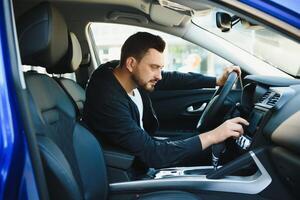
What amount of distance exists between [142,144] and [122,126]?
12cm

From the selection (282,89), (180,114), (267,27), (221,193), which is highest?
(267,27)

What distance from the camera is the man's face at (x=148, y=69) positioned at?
7.55 ft

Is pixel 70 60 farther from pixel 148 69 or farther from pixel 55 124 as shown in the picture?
pixel 55 124

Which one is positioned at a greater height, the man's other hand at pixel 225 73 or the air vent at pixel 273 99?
the air vent at pixel 273 99

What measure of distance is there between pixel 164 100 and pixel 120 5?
2.47 feet

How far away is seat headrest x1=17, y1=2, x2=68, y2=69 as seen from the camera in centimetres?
165

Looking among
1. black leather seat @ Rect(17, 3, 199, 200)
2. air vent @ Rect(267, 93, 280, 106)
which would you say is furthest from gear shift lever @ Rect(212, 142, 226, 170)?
black leather seat @ Rect(17, 3, 199, 200)

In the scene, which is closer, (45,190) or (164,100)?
(45,190)

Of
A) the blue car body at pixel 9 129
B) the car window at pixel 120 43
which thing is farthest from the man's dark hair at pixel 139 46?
the blue car body at pixel 9 129

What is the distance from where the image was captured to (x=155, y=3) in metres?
2.59

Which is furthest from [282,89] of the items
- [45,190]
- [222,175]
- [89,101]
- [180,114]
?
[180,114]

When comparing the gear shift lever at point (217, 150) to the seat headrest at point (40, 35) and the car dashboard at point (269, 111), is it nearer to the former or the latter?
the car dashboard at point (269, 111)

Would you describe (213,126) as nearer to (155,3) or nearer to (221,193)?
(221,193)

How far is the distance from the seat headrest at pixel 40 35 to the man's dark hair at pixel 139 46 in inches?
22.2
